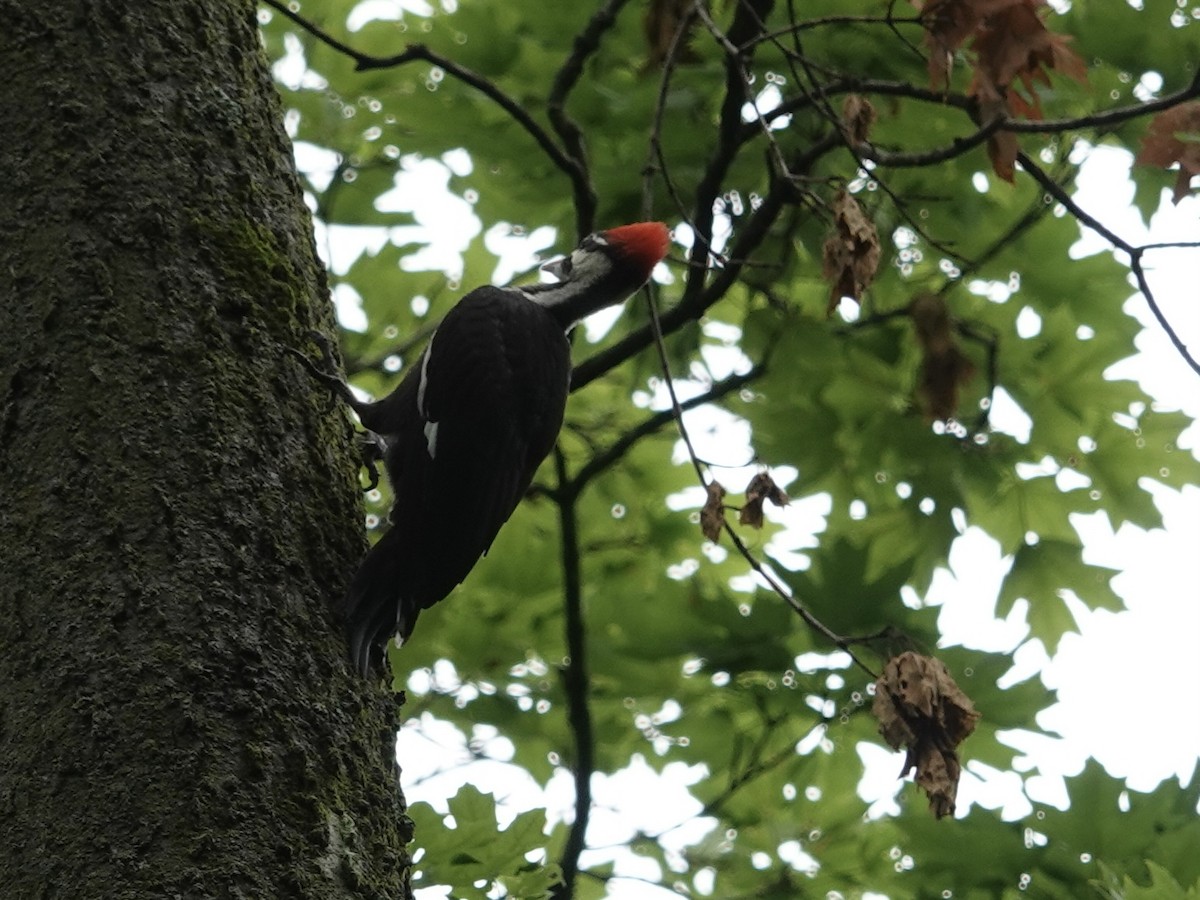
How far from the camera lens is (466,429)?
2893 millimetres

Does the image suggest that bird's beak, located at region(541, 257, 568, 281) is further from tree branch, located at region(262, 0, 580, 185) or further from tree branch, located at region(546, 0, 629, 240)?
tree branch, located at region(262, 0, 580, 185)

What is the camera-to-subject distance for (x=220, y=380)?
6.42 ft

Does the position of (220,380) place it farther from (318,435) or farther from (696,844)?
(696,844)

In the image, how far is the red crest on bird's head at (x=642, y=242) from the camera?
349 centimetres

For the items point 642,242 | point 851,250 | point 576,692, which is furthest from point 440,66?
point 576,692

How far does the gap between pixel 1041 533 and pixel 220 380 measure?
2.77 meters

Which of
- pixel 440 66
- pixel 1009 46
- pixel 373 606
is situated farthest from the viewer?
pixel 440 66

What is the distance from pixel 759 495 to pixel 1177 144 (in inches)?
41.2

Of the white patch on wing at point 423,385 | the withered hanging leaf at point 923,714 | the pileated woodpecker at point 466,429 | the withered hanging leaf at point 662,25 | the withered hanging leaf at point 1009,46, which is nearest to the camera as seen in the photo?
the withered hanging leaf at point 923,714

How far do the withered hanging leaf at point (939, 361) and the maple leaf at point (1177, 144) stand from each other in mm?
1024

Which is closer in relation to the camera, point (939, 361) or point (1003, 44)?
point (1003, 44)

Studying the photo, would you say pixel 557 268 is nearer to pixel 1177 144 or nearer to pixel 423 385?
pixel 423 385

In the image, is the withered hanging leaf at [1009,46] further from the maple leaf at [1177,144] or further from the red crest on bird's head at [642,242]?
the red crest on bird's head at [642,242]

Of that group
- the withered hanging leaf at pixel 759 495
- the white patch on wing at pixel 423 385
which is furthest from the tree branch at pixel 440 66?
the withered hanging leaf at pixel 759 495
